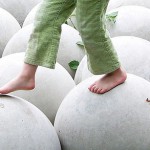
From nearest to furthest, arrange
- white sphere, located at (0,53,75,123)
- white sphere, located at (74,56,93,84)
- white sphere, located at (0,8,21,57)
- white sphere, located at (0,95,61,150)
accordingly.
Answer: white sphere, located at (0,95,61,150) < white sphere, located at (0,53,75,123) < white sphere, located at (74,56,93,84) < white sphere, located at (0,8,21,57)

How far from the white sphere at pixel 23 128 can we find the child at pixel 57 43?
204mm

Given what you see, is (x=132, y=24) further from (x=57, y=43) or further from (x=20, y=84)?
(x=20, y=84)

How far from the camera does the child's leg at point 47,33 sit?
4242mm

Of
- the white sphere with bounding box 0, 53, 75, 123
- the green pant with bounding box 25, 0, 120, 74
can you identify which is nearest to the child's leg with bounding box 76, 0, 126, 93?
the green pant with bounding box 25, 0, 120, 74

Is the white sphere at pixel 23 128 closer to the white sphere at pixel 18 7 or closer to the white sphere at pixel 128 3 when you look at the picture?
the white sphere at pixel 128 3

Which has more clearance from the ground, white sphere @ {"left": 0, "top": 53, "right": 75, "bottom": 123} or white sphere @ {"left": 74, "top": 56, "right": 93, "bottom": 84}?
white sphere @ {"left": 0, "top": 53, "right": 75, "bottom": 123}

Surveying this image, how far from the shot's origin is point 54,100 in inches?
199

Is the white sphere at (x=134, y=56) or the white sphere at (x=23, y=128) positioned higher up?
the white sphere at (x=23, y=128)

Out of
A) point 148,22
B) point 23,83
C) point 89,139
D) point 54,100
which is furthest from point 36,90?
point 148,22

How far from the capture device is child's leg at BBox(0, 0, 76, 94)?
13.9ft

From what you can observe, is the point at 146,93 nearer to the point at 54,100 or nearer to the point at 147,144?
the point at 147,144

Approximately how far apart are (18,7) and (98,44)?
4.00 metres

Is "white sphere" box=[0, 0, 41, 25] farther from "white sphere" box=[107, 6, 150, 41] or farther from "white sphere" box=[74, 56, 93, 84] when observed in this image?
"white sphere" box=[74, 56, 93, 84]

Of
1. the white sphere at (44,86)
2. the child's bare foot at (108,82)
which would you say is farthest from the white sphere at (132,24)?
the child's bare foot at (108,82)
